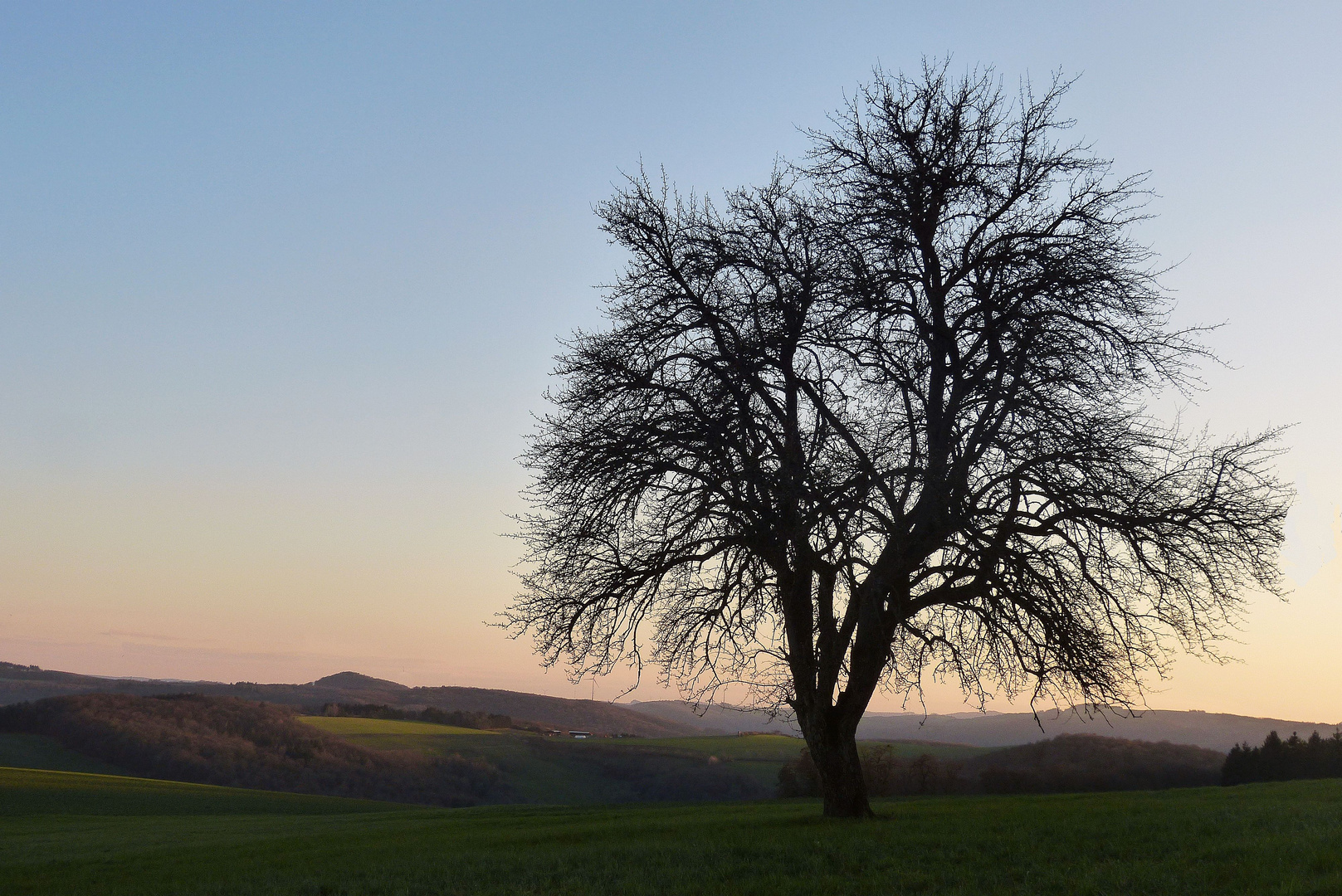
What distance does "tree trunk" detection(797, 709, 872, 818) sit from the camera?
614 inches

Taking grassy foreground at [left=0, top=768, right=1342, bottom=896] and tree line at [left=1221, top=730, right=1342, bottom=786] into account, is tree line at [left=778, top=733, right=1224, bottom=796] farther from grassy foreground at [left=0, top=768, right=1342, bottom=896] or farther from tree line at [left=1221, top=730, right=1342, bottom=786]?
grassy foreground at [left=0, top=768, right=1342, bottom=896]

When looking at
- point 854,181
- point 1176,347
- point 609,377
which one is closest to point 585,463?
point 609,377

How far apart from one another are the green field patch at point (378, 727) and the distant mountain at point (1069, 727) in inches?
1063

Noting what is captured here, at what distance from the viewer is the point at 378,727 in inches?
3752

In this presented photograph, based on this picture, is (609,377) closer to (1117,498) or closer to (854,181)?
(854,181)

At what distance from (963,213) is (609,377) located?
279 inches

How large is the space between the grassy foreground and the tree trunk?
572 mm

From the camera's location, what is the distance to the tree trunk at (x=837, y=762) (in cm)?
1559

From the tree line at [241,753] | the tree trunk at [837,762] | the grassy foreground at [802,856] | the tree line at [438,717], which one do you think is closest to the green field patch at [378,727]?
the tree line at [438,717]

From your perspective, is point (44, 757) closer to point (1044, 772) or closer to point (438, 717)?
point (438, 717)

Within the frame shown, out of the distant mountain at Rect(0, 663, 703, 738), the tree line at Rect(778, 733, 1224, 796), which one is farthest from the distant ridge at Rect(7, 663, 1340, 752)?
the tree line at Rect(778, 733, 1224, 796)

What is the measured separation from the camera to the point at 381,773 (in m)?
75.6

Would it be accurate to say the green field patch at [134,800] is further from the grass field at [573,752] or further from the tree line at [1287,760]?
the tree line at [1287,760]

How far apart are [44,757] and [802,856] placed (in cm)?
8497
